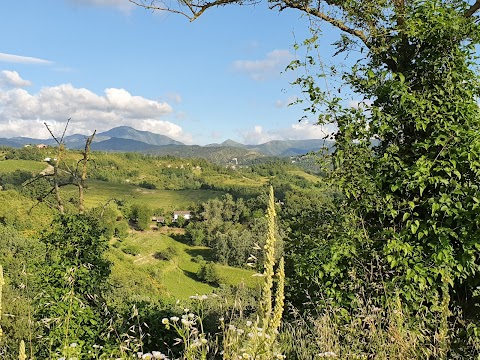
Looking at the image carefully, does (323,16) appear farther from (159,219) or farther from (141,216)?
(159,219)

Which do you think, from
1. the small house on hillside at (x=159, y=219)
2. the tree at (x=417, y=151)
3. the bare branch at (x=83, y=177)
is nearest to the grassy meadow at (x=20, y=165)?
the small house on hillside at (x=159, y=219)

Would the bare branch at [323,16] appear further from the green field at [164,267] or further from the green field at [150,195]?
the green field at [150,195]

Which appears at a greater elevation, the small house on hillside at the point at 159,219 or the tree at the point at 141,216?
the tree at the point at 141,216

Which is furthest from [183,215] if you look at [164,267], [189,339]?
[189,339]

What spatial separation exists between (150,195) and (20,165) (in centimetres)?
3885

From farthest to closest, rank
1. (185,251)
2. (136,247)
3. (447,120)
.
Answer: (185,251) → (136,247) → (447,120)

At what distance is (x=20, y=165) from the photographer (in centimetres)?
11744

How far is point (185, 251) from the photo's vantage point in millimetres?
87625

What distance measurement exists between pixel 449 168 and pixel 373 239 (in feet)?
Answer: 4.58

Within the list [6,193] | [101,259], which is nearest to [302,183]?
[6,193]

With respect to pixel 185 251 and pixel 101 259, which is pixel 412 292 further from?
pixel 185 251

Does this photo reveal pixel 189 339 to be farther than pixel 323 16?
No

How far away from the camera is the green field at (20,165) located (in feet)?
366

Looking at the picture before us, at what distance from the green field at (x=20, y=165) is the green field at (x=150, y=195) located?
11245 mm
